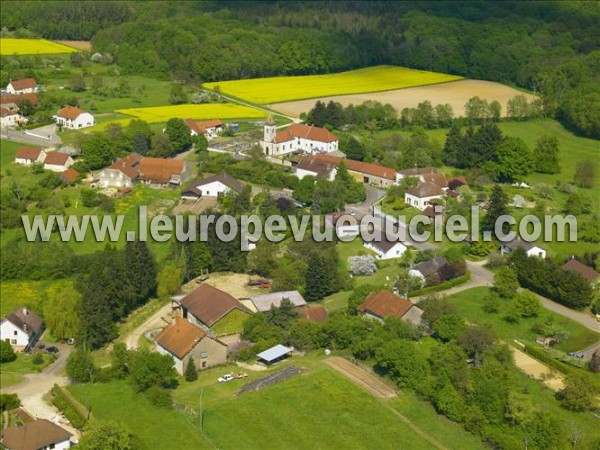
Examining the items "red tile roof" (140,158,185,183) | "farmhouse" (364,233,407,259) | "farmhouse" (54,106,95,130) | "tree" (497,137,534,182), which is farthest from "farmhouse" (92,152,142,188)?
"tree" (497,137,534,182)

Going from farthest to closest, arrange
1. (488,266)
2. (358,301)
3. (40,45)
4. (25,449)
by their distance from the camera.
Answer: (40,45), (488,266), (358,301), (25,449)

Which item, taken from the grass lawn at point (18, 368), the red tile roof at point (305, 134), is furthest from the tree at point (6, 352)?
the red tile roof at point (305, 134)

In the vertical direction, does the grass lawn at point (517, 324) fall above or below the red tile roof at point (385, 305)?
below

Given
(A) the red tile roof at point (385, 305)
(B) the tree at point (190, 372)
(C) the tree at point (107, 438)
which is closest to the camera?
(C) the tree at point (107, 438)

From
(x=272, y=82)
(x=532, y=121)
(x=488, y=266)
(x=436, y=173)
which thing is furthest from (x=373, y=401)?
(x=272, y=82)

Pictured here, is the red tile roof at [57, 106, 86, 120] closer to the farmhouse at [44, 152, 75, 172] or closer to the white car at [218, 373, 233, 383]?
the farmhouse at [44, 152, 75, 172]

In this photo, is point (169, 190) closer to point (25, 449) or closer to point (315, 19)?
point (25, 449)

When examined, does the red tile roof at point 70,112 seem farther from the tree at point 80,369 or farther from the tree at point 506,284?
the tree at point 506,284
